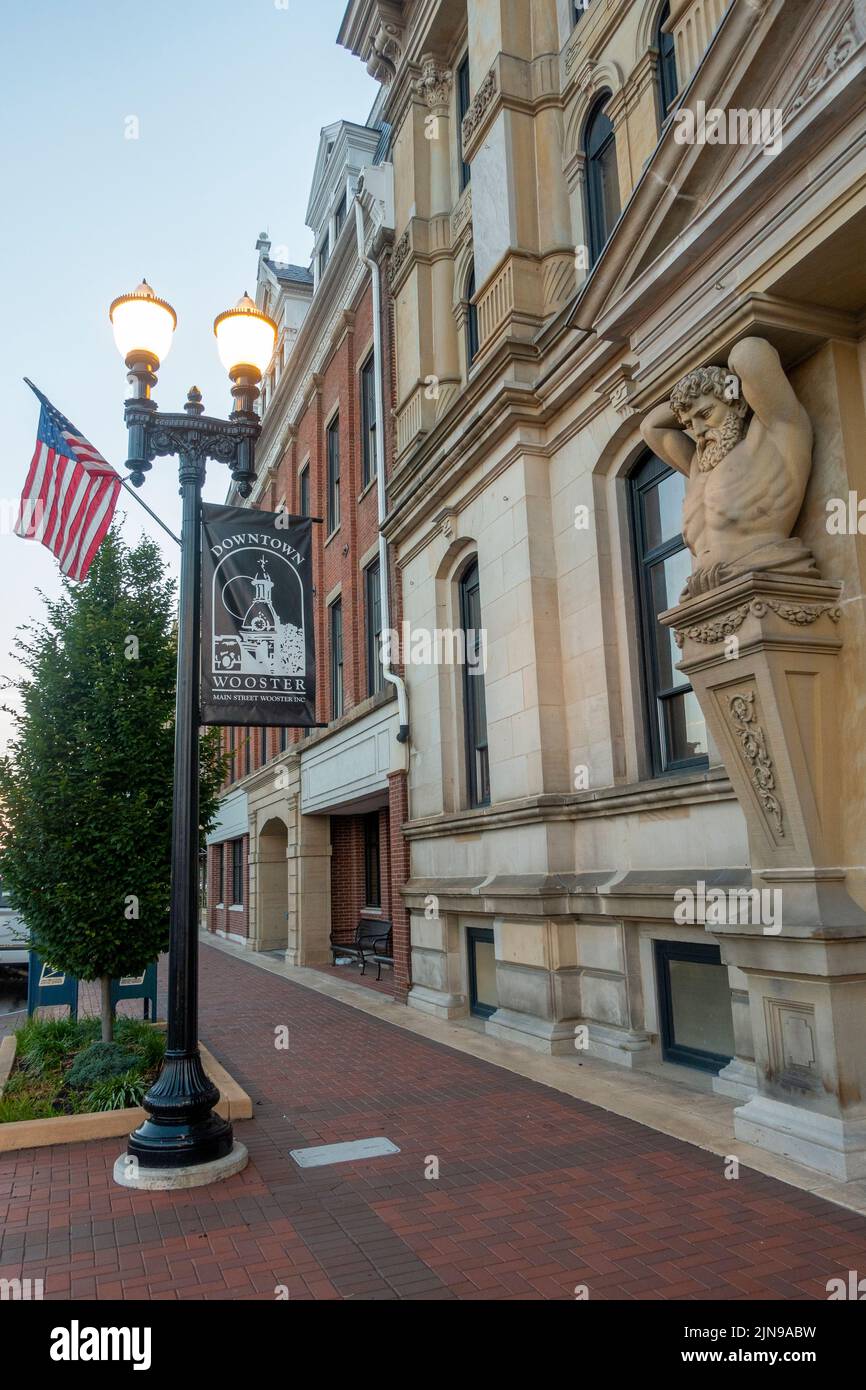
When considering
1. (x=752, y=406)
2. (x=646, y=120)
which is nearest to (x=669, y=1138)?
(x=752, y=406)

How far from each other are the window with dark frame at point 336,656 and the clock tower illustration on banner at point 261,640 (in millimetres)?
12099

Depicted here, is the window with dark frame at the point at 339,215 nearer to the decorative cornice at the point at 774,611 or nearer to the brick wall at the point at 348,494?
the brick wall at the point at 348,494

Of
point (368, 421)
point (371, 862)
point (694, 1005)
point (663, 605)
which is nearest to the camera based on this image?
point (694, 1005)

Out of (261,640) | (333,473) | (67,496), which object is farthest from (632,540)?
(333,473)

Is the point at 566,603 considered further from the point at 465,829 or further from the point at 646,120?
the point at 646,120

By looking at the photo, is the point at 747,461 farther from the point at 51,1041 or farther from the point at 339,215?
the point at 339,215

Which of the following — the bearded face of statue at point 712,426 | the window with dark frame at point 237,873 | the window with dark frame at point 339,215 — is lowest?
the window with dark frame at point 237,873

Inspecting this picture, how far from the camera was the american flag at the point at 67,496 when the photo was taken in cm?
886

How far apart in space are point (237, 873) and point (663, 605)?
2415 centimetres

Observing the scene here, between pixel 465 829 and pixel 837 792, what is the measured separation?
20.4 feet

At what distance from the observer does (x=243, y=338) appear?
7.34m

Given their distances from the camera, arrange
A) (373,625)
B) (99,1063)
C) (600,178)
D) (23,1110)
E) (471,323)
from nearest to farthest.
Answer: (23,1110) → (99,1063) → (600,178) → (471,323) → (373,625)

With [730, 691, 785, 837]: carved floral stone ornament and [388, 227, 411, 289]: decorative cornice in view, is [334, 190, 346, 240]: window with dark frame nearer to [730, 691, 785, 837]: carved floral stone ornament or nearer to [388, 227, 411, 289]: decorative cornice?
[388, 227, 411, 289]: decorative cornice

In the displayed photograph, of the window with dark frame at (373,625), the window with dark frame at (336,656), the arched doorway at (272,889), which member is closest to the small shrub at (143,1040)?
the window with dark frame at (373,625)
